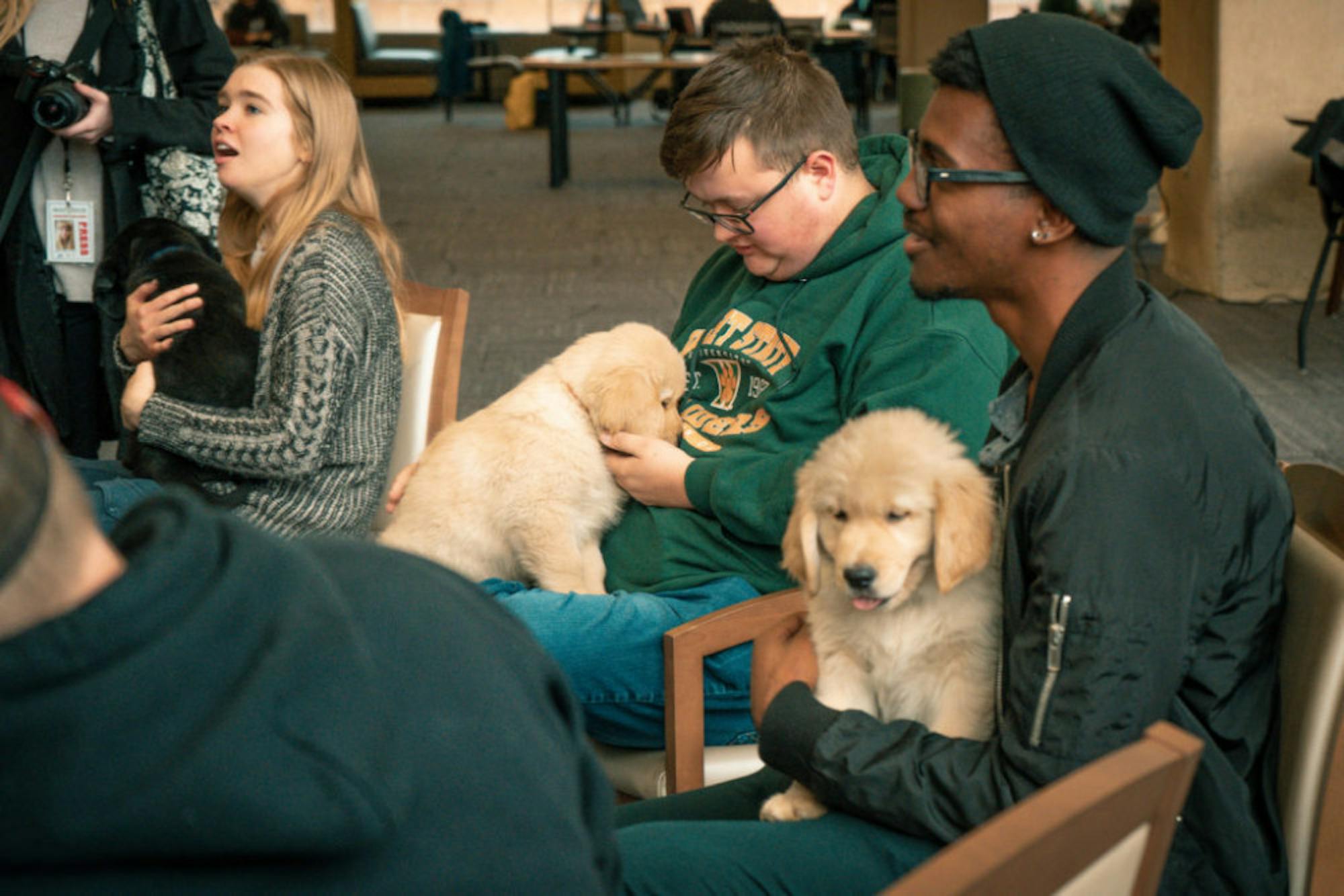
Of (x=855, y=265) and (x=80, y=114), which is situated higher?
(x=80, y=114)

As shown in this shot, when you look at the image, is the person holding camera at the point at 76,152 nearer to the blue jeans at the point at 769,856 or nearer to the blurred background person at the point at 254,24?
→ the blue jeans at the point at 769,856

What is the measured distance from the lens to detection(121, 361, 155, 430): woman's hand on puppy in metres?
2.97

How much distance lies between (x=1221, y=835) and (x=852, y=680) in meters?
0.52

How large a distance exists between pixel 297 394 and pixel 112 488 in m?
0.54

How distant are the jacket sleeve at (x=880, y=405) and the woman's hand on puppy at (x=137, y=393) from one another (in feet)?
4.32

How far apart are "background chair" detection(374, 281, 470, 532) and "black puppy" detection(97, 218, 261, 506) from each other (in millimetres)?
337

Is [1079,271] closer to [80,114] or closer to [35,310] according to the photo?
[80,114]

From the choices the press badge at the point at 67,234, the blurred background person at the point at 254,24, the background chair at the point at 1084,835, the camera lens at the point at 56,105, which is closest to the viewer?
the background chair at the point at 1084,835

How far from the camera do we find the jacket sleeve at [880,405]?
2.18 metres

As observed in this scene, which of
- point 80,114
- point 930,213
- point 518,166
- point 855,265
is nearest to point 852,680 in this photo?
point 930,213

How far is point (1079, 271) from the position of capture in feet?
5.24

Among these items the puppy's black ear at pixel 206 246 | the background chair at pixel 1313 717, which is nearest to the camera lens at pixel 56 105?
the puppy's black ear at pixel 206 246

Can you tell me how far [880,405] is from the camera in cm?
218

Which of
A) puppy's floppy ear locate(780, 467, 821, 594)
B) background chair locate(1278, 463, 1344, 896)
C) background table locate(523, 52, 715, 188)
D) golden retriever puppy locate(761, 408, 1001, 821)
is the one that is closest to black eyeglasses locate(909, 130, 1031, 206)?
golden retriever puppy locate(761, 408, 1001, 821)
